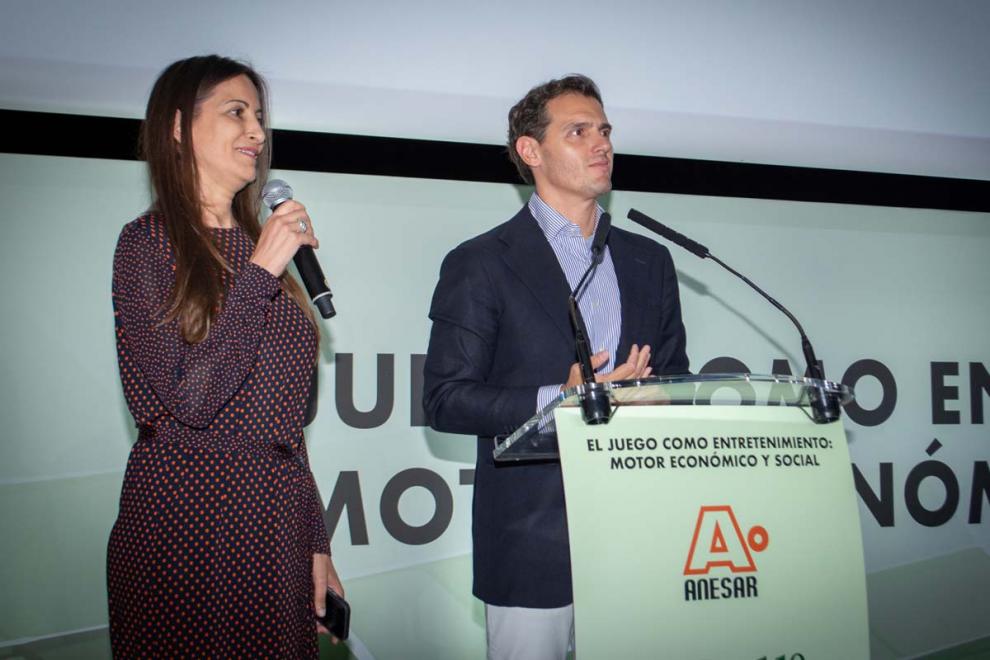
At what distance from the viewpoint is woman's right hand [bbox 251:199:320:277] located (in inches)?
53.4

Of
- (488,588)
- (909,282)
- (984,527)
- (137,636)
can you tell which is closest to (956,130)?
(909,282)

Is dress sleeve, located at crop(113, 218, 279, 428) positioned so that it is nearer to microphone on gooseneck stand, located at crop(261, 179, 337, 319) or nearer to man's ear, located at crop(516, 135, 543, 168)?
microphone on gooseneck stand, located at crop(261, 179, 337, 319)

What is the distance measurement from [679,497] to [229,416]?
29.8 inches

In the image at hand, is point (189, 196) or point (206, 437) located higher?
point (189, 196)

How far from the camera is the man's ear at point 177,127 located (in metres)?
1.56

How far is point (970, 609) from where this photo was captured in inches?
122

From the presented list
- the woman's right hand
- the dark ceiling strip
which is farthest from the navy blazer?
the dark ceiling strip

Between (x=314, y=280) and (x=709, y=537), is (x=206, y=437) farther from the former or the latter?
(x=709, y=537)

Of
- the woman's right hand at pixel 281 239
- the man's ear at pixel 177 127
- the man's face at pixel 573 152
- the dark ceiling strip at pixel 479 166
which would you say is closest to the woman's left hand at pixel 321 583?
the woman's right hand at pixel 281 239

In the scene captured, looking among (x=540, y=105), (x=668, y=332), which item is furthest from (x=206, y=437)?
(x=540, y=105)

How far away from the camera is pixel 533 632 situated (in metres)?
1.68

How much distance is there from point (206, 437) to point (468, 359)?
59 centimetres

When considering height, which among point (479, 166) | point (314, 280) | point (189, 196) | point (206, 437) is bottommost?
point (206, 437)

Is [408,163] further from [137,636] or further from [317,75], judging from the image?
[137,636]
